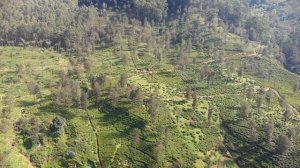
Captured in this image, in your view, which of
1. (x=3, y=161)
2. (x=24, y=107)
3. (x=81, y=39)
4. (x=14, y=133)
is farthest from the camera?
(x=81, y=39)

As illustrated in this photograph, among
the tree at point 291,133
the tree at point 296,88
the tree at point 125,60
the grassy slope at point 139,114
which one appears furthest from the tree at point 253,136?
the tree at point 125,60

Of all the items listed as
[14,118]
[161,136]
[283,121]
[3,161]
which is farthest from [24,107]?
[283,121]

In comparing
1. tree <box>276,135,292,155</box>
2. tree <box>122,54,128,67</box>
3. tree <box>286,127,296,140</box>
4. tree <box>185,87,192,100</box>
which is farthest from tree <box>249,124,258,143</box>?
tree <box>122,54,128,67</box>

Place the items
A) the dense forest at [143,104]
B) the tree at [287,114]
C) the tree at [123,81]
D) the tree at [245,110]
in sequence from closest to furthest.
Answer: the dense forest at [143,104] < the tree at [287,114] < the tree at [245,110] < the tree at [123,81]

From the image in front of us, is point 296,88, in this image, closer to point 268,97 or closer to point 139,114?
point 268,97

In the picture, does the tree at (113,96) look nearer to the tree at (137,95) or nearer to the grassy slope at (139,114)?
the grassy slope at (139,114)

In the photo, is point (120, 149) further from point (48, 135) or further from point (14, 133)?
point (14, 133)
